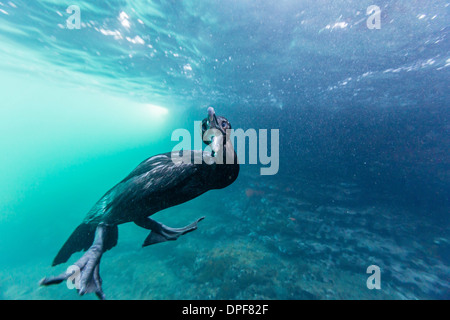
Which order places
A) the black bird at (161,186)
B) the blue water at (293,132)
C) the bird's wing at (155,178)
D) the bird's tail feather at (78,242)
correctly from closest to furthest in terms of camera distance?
the black bird at (161,186), the bird's wing at (155,178), the bird's tail feather at (78,242), the blue water at (293,132)

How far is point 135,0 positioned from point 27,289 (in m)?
20.1

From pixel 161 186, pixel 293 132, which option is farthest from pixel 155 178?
pixel 293 132

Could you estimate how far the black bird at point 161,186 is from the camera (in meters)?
1.92

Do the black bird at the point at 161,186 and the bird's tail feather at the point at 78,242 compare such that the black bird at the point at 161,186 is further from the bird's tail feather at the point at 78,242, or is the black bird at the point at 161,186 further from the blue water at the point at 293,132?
the blue water at the point at 293,132

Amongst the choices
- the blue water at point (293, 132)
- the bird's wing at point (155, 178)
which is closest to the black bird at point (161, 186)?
the bird's wing at point (155, 178)

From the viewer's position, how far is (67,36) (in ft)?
37.8

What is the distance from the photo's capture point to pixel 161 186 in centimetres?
225

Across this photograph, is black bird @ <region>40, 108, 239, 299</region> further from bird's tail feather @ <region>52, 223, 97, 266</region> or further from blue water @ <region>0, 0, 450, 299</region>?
blue water @ <region>0, 0, 450, 299</region>

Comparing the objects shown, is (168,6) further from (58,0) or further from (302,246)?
(302,246)

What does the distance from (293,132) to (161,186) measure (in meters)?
19.6

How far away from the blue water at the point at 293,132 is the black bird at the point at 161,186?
7800 mm

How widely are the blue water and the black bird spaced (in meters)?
7.80

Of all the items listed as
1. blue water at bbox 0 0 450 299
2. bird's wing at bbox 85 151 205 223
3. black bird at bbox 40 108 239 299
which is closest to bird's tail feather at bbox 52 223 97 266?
black bird at bbox 40 108 239 299

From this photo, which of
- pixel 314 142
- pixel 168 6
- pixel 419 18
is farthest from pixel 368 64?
pixel 168 6
